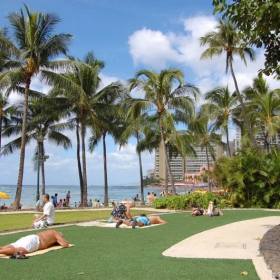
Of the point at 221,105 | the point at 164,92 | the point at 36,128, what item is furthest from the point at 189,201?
the point at 36,128

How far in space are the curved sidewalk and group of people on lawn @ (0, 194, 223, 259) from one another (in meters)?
2.37

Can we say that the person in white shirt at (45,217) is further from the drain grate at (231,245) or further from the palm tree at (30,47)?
the palm tree at (30,47)

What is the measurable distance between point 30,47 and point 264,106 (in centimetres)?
1732

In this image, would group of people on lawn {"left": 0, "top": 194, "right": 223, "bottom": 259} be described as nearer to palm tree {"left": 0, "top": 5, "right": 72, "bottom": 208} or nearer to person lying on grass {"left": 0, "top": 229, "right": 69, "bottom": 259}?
person lying on grass {"left": 0, "top": 229, "right": 69, "bottom": 259}

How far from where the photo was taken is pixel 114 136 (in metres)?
32.5

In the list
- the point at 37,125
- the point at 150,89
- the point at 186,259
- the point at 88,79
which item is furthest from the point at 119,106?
the point at 186,259

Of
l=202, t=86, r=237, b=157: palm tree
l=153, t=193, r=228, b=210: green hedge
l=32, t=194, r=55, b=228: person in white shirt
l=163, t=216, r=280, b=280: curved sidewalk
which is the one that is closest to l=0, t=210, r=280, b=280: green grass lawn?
l=163, t=216, r=280, b=280: curved sidewalk

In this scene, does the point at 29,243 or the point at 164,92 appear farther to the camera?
the point at 164,92

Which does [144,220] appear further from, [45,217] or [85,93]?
[85,93]

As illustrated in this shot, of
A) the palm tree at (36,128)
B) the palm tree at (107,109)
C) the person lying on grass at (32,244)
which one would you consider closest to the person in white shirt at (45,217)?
the person lying on grass at (32,244)

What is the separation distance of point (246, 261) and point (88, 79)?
23024mm

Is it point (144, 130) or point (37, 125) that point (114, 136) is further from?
point (37, 125)

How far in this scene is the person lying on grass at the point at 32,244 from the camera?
6.85 m

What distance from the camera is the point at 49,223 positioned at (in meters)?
12.3
